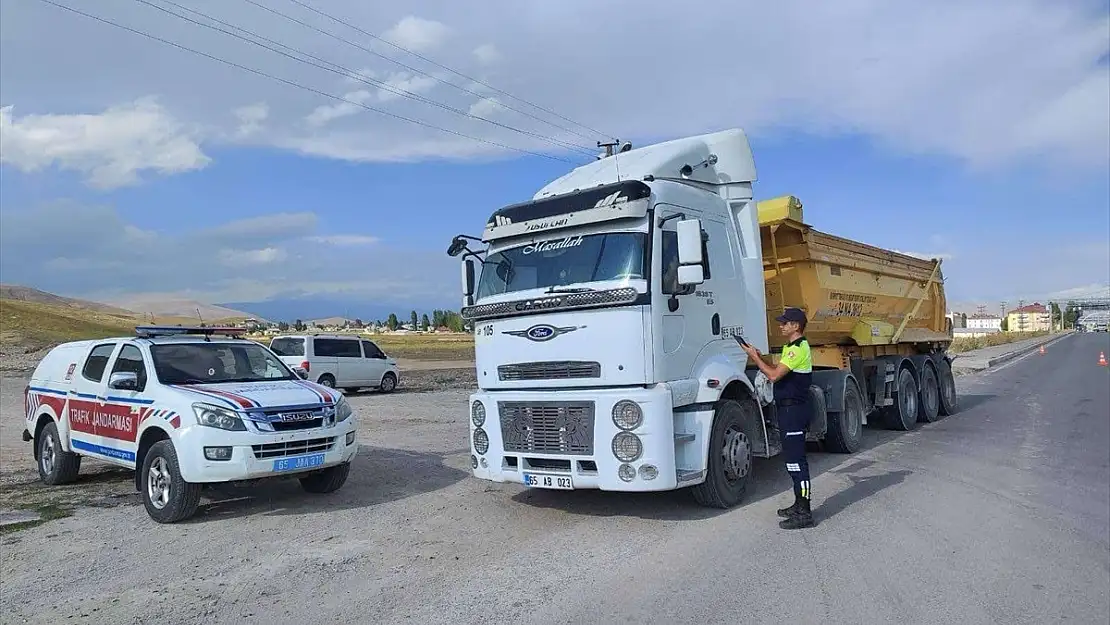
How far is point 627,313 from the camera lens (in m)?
6.66

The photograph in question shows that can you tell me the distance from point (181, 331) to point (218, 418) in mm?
2313

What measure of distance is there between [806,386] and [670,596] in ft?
8.52

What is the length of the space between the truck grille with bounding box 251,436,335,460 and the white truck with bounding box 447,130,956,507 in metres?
1.50

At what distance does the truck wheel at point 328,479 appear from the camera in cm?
839

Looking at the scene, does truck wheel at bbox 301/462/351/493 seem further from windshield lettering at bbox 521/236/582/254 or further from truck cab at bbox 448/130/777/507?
windshield lettering at bbox 521/236/582/254

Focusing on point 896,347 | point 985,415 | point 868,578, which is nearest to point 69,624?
point 868,578

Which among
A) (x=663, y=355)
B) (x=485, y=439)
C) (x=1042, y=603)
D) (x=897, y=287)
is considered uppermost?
(x=897, y=287)

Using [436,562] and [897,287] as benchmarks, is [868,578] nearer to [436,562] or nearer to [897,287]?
[436,562]

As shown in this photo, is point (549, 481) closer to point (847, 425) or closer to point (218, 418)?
point (218, 418)

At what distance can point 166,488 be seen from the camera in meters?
7.40

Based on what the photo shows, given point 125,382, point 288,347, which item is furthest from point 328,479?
point 288,347

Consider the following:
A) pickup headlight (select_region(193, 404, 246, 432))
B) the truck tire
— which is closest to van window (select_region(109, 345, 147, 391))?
pickup headlight (select_region(193, 404, 246, 432))

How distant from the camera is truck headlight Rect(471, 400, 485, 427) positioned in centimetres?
746

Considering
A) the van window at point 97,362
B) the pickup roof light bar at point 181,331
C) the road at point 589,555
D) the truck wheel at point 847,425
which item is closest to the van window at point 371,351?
the road at point 589,555
